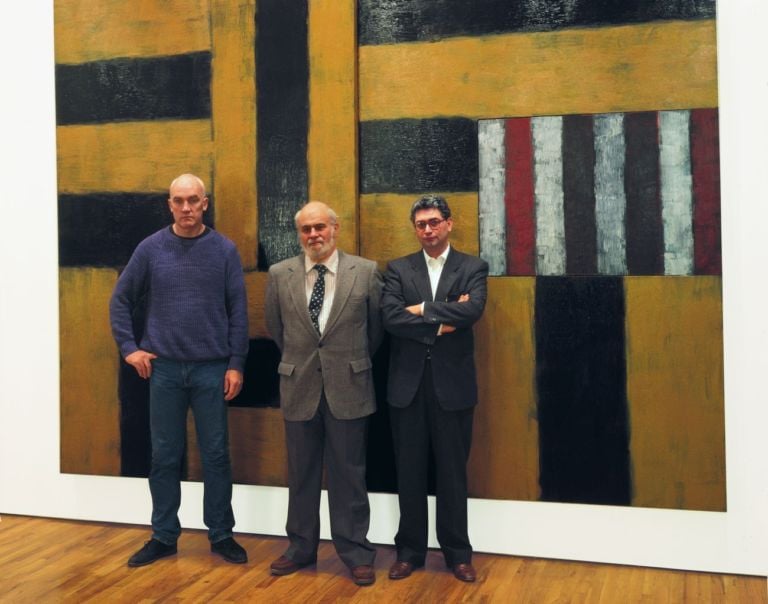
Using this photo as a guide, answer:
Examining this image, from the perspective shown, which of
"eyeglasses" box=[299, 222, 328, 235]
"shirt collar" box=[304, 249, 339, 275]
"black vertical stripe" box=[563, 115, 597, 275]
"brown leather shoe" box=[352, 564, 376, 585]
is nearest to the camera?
"brown leather shoe" box=[352, 564, 376, 585]

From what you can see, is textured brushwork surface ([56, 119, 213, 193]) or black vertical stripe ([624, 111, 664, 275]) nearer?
black vertical stripe ([624, 111, 664, 275])

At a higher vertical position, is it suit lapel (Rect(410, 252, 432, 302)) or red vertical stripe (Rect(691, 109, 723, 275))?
red vertical stripe (Rect(691, 109, 723, 275))

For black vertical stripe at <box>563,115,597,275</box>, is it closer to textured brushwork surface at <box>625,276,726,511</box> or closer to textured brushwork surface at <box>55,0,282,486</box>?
textured brushwork surface at <box>625,276,726,511</box>

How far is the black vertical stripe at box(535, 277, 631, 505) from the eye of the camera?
392cm

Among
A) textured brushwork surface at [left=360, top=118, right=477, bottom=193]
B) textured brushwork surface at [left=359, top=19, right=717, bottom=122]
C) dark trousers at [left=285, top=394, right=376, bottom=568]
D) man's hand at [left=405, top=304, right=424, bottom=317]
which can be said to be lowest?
dark trousers at [left=285, top=394, right=376, bottom=568]

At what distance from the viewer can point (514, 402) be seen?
403cm

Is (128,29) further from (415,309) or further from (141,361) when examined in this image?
(415,309)

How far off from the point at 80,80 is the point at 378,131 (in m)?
1.74

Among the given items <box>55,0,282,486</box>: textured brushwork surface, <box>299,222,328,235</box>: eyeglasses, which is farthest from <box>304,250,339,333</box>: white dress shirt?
<box>55,0,282,486</box>: textured brushwork surface

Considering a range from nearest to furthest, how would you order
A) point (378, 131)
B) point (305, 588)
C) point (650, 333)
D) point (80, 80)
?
point (305, 588), point (650, 333), point (378, 131), point (80, 80)

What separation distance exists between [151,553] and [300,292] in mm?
1416

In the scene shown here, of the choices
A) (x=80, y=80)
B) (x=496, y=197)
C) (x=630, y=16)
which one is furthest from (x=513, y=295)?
(x=80, y=80)

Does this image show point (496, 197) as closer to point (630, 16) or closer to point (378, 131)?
point (378, 131)

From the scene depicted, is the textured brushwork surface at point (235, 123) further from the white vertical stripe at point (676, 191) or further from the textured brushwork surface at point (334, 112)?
the white vertical stripe at point (676, 191)
